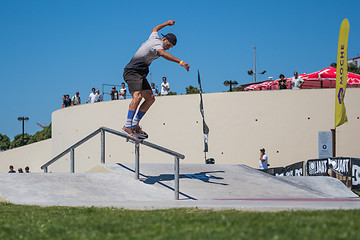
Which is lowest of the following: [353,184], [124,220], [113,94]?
[353,184]

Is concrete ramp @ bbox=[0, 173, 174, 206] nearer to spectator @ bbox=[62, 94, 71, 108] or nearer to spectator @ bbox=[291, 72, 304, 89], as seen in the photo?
spectator @ bbox=[291, 72, 304, 89]

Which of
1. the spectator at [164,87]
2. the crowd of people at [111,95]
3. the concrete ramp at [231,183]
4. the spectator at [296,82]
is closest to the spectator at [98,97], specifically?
the crowd of people at [111,95]

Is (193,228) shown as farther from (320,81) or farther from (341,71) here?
(320,81)

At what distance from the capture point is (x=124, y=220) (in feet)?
19.5

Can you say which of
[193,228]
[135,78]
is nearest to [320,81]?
[135,78]

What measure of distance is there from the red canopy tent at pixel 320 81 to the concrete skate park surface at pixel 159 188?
1439 centimetres

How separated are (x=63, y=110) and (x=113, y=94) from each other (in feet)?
17.7

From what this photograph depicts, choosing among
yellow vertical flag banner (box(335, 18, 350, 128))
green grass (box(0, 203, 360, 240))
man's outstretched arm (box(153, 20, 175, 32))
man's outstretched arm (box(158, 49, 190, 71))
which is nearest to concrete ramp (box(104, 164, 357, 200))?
man's outstretched arm (box(158, 49, 190, 71))

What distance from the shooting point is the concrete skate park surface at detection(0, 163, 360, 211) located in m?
9.55

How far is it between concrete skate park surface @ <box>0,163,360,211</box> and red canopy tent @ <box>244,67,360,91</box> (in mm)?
14393

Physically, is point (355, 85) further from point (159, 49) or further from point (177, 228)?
point (177, 228)

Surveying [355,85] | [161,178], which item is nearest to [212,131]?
[355,85]

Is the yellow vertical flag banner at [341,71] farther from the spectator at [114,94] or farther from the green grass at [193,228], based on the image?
the green grass at [193,228]

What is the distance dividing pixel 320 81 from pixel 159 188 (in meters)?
18.3
